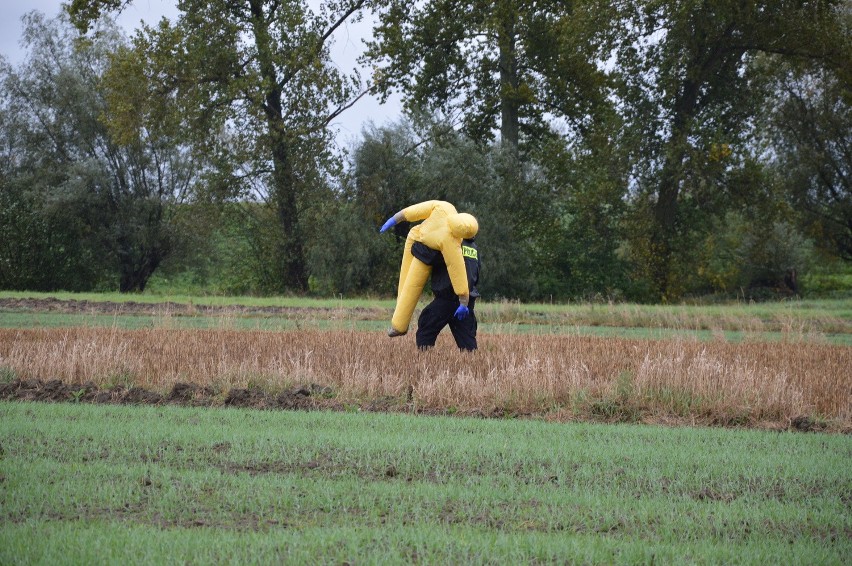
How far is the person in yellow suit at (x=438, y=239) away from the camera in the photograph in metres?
12.3

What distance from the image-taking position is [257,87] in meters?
40.3

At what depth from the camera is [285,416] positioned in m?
9.62

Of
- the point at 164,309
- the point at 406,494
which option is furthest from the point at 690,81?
the point at 406,494

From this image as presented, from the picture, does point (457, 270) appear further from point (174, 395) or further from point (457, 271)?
point (174, 395)

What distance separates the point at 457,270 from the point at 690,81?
1231 inches

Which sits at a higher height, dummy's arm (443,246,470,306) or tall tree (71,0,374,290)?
tall tree (71,0,374,290)

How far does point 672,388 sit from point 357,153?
112ft

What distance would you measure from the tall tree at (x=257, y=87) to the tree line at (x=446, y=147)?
0.34 feet

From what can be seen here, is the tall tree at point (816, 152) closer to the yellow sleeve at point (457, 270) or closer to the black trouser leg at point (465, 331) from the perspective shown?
the black trouser leg at point (465, 331)

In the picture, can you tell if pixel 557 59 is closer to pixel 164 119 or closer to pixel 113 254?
pixel 164 119

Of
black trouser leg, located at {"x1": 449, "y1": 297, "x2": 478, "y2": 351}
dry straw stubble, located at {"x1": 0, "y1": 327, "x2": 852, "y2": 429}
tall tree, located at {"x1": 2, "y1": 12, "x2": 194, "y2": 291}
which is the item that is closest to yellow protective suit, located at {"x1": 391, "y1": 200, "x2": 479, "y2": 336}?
black trouser leg, located at {"x1": 449, "y1": 297, "x2": 478, "y2": 351}

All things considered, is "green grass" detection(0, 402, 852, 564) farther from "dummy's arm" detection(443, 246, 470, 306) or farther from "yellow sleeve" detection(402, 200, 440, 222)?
"yellow sleeve" detection(402, 200, 440, 222)

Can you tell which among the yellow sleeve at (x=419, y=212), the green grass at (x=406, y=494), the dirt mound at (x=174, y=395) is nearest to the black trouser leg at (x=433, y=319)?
the yellow sleeve at (x=419, y=212)

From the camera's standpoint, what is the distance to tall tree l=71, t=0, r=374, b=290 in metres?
39.9
